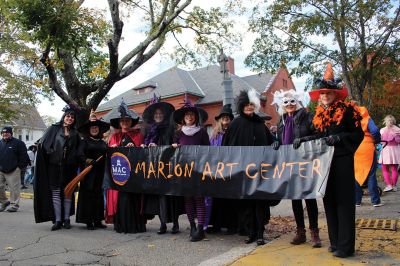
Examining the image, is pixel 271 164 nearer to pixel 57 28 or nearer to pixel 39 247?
pixel 39 247

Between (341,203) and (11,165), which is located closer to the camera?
(341,203)

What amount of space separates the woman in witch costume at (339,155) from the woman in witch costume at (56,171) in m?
4.24

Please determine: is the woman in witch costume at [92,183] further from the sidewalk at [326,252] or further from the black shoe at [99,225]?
the sidewalk at [326,252]

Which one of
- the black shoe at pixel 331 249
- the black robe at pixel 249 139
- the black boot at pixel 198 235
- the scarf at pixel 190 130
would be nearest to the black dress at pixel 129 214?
the black boot at pixel 198 235

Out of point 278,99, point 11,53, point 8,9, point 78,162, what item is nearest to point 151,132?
point 78,162

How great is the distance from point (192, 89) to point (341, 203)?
100ft

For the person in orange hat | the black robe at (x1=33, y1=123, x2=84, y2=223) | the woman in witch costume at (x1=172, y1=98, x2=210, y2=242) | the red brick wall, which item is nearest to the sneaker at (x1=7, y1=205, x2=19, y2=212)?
the black robe at (x1=33, y1=123, x2=84, y2=223)

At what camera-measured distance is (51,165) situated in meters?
7.07

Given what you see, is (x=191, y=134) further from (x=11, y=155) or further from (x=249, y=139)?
(x=11, y=155)

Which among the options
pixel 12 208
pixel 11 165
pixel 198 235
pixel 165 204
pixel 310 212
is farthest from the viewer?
pixel 11 165

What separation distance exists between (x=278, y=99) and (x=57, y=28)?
807 cm

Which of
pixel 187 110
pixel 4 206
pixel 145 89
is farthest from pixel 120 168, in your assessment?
pixel 145 89

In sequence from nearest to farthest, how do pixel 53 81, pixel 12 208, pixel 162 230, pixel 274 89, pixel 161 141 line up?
pixel 162 230 → pixel 161 141 → pixel 12 208 → pixel 53 81 → pixel 274 89

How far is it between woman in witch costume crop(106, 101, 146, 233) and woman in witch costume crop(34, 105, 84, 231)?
683mm
